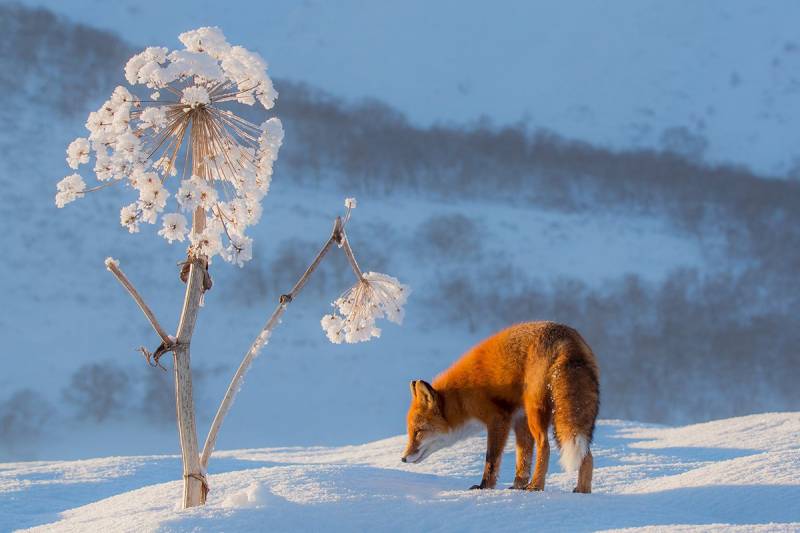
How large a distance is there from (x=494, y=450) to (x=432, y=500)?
99 cm

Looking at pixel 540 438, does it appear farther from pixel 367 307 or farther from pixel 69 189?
pixel 69 189

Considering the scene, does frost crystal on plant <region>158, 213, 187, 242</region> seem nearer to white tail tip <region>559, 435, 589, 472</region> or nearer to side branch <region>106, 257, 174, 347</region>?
side branch <region>106, 257, 174, 347</region>

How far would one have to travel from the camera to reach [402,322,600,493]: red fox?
479cm

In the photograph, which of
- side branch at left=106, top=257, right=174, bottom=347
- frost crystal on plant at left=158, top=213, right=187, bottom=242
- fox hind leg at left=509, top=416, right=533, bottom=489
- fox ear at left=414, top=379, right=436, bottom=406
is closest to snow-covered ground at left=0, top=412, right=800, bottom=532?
fox hind leg at left=509, top=416, right=533, bottom=489

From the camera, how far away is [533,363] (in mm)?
5168

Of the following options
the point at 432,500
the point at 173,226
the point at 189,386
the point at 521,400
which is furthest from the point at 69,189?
the point at 521,400

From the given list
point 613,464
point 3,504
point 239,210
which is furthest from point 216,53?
point 613,464

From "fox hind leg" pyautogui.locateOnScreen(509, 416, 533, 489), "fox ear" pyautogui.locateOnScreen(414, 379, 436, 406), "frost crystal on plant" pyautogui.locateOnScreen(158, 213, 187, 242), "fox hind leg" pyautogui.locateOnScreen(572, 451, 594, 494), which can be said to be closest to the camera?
"frost crystal on plant" pyautogui.locateOnScreen(158, 213, 187, 242)

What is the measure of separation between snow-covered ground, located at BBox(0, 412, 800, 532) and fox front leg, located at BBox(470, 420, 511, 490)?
16 cm

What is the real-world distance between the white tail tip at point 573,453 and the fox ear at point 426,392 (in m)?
1.27

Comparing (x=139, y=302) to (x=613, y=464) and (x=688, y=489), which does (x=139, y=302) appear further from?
(x=613, y=464)

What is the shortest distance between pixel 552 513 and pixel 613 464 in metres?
3.75

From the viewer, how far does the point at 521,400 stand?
5.41m

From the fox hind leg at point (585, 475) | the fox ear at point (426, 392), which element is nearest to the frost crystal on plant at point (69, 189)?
the fox ear at point (426, 392)
